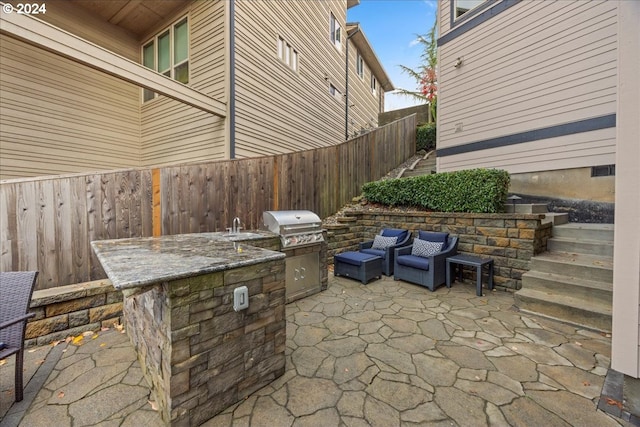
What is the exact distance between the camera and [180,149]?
259 inches

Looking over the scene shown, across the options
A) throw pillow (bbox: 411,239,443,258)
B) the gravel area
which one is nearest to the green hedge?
the gravel area

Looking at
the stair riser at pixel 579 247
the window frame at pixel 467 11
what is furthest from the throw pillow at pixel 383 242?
the window frame at pixel 467 11

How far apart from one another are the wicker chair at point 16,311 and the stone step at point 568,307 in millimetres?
5172

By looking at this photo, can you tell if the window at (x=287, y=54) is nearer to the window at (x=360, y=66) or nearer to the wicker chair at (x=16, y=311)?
the window at (x=360, y=66)

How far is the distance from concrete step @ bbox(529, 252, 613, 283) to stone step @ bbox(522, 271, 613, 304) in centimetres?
6

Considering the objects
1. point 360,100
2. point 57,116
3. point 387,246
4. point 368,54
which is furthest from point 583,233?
point 368,54

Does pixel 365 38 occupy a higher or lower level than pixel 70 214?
higher

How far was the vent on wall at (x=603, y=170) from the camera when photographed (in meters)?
4.41

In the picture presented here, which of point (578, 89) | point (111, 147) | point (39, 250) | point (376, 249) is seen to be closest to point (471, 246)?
point (376, 249)

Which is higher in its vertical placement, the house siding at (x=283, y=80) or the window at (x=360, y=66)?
the window at (x=360, y=66)

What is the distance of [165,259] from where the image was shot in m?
1.97

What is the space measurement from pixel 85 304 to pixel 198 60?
5.75 metres

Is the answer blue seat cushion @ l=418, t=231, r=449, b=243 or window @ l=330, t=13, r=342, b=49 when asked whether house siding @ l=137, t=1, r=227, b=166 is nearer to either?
blue seat cushion @ l=418, t=231, r=449, b=243

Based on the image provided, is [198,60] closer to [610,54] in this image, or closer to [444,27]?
[444,27]
